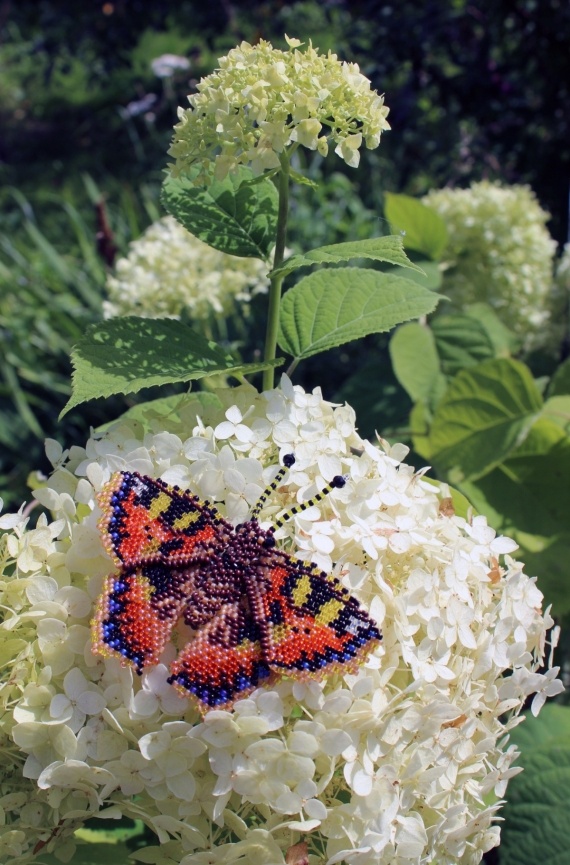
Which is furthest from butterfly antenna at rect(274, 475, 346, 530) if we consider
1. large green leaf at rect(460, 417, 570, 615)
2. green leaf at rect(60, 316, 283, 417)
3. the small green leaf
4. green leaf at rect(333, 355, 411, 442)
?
green leaf at rect(333, 355, 411, 442)

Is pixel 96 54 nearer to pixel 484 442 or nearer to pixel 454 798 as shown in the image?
pixel 484 442

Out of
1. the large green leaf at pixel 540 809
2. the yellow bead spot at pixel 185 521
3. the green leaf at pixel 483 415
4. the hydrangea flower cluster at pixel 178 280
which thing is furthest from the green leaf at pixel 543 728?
the hydrangea flower cluster at pixel 178 280

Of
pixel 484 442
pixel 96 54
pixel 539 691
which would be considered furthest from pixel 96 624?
pixel 96 54

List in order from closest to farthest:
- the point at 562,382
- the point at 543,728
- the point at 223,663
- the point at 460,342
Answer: the point at 223,663 → the point at 543,728 → the point at 562,382 → the point at 460,342

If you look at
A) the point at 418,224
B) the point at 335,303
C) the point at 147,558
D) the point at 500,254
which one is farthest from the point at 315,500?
the point at 500,254

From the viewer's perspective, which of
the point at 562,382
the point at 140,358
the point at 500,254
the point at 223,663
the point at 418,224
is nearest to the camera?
the point at 223,663

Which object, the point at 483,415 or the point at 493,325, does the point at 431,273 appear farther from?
the point at 483,415

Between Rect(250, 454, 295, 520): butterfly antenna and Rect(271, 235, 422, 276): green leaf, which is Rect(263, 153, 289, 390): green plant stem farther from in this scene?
Rect(250, 454, 295, 520): butterfly antenna

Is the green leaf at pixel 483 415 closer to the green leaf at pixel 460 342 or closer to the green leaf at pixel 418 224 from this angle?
the green leaf at pixel 460 342
